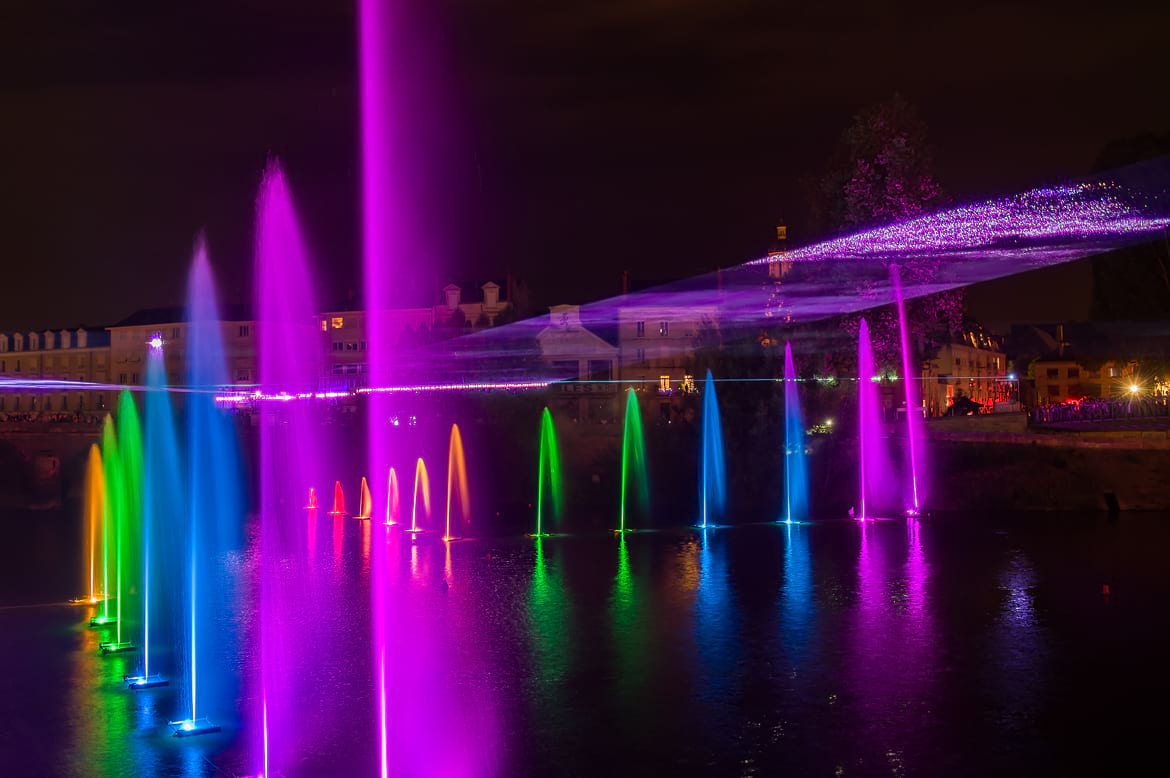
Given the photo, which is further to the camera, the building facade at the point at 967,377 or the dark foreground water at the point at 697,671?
the building facade at the point at 967,377

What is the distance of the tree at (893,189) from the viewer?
52188 millimetres

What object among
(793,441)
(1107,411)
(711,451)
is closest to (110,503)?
(711,451)

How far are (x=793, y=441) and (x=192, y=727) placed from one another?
1521 inches

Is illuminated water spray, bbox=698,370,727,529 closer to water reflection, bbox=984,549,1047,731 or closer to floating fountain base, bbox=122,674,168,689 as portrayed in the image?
water reflection, bbox=984,549,1047,731

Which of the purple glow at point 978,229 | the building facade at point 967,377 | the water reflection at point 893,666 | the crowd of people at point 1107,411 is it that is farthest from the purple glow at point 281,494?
the building facade at point 967,377

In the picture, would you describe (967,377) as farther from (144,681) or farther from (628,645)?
(144,681)

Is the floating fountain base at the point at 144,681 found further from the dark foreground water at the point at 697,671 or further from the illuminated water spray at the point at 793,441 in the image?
the illuminated water spray at the point at 793,441

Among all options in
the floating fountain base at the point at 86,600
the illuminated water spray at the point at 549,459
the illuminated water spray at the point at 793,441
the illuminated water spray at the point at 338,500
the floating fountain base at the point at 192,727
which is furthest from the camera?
the illuminated water spray at the point at 549,459

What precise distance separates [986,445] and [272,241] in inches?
1223

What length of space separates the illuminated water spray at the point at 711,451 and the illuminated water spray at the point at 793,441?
2.93 metres

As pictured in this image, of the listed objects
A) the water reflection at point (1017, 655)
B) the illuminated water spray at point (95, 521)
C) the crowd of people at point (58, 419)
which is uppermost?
the crowd of people at point (58, 419)

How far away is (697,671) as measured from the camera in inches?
770

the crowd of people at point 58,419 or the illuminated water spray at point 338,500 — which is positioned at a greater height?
the crowd of people at point 58,419

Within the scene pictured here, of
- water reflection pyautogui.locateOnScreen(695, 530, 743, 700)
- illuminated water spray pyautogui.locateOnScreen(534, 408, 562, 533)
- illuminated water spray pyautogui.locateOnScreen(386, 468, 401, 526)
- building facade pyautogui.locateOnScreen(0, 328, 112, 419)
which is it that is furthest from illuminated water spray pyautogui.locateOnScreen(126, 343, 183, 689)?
building facade pyautogui.locateOnScreen(0, 328, 112, 419)
